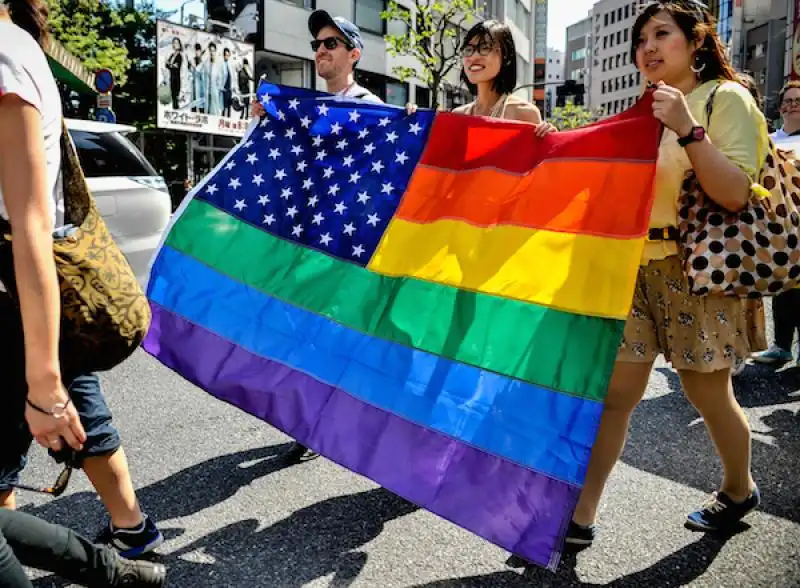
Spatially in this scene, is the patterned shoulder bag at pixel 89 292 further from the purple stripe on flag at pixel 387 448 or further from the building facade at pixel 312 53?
the building facade at pixel 312 53

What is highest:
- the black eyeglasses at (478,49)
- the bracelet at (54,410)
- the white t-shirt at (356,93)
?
the black eyeglasses at (478,49)

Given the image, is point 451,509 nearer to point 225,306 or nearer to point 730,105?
point 225,306

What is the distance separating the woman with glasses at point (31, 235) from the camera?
1567 mm

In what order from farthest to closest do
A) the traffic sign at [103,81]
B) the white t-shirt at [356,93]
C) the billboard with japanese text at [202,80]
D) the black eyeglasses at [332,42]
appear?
the billboard with japanese text at [202,80], the traffic sign at [103,81], the black eyeglasses at [332,42], the white t-shirt at [356,93]

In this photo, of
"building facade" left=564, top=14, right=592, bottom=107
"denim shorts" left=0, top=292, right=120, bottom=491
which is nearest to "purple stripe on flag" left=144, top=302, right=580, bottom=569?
"denim shorts" left=0, top=292, right=120, bottom=491

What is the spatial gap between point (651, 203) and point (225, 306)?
5.99 ft

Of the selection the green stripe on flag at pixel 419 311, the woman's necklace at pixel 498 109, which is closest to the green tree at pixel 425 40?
the woman's necklace at pixel 498 109

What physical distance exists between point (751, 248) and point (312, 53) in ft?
95.2

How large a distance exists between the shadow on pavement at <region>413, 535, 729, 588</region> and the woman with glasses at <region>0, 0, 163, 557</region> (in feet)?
4.84

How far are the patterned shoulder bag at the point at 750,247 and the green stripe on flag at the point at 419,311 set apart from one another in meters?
0.37

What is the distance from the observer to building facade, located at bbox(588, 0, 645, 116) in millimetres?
116188

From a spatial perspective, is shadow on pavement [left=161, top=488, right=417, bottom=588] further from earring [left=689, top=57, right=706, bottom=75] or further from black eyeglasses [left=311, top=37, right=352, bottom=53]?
black eyeglasses [left=311, top=37, right=352, bottom=53]

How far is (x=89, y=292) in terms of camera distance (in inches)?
73.9

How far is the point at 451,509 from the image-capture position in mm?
2637
